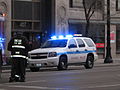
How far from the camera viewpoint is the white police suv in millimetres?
20094

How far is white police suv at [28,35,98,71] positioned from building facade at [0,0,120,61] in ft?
29.5

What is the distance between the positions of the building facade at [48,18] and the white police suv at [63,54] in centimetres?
899

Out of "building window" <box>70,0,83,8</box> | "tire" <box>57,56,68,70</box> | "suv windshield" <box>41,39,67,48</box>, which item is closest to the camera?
"tire" <box>57,56,68,70</box>

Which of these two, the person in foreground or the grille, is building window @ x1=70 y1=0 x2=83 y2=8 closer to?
the grille

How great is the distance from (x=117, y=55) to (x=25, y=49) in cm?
2485

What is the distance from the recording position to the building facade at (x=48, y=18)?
31.8 metres

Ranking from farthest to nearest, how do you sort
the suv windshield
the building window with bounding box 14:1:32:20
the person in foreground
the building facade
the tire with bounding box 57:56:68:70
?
the building window with bounding box 14:1:32:20 → the building facade → the suv windshield → the tire with bounding box 57:56:68:70 → the person in foreground

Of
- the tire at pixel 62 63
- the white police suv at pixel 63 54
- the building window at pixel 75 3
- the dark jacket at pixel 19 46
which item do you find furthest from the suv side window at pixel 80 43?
the building window at pixel 75 3

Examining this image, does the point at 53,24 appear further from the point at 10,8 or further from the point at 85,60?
the point at 85,60

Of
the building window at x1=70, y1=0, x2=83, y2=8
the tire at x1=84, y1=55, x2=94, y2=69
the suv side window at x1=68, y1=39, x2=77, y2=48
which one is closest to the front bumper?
the suv side window at x1=68, y1=39, x2=77, y2=48

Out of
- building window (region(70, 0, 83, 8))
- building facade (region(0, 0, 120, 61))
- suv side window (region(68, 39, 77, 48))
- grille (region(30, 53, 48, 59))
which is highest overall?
building window (region(70, 0, 83, 8))

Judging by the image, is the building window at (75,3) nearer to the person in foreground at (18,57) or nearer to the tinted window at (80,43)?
the tinted window at (80,43)

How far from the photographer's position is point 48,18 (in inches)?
1330

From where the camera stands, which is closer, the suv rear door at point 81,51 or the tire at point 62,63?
the tire at point 62,63
